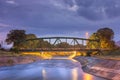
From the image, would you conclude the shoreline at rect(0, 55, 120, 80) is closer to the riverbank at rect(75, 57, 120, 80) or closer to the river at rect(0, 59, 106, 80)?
the riverbank at rect(75, 57, 120, 80)

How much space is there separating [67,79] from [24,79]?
729 centimetres

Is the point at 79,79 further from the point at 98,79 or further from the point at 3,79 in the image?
the point at 3,79

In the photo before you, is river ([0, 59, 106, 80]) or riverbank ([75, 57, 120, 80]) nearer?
riverbank ([75, 57, 120, 80])

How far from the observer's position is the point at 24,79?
179 feet

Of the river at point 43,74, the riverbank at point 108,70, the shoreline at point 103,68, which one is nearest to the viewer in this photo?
the riverbank at point 108,70

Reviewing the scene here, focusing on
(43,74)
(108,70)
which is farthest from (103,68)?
(43,74)

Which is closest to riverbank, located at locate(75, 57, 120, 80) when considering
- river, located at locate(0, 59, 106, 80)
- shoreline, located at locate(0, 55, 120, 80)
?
shoreline, located at locate(0, 55, 120, 80)

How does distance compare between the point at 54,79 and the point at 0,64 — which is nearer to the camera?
the point at 54,79

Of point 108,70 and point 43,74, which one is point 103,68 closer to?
point 108,70

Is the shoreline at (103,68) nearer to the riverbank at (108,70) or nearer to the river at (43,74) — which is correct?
the riverbank at (108,70)

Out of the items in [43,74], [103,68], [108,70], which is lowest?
[43,74]

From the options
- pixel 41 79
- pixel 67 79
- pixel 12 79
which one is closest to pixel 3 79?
pixel 12 79

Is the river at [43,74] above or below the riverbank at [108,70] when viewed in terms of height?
below

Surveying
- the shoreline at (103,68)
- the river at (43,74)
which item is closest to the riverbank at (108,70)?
the shoreline at (103,68)
